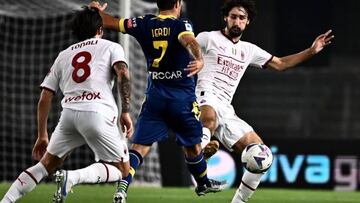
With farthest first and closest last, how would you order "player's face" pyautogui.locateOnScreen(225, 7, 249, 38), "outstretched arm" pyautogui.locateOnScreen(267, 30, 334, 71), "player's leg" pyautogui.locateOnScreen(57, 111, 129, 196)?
"outstretched arm" pyautogui.locateOnScreen(267, 30, 334, 71) → "player's face" pyautogui.locateOnScreen(225, 7, 249, 38) → "player's leg" pyautogui.locateOnScreen(57, 111, 129, 196)

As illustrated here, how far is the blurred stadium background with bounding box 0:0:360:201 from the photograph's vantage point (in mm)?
13547

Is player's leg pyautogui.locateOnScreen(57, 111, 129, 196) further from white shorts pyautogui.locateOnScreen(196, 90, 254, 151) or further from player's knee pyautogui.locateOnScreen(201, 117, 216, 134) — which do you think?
white shorts pyautogui.locateOnScreen(196, 90, 254, 151)

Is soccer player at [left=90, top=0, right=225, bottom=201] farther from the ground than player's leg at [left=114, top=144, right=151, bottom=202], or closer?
farther from the ground

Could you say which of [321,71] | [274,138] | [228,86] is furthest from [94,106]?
[321,71]

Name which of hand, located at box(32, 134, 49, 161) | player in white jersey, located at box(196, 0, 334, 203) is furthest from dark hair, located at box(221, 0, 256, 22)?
hand, located at box(32, 134, 49, 161)

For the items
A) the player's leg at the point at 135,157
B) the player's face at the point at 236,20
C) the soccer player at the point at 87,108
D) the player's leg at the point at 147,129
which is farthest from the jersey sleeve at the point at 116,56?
the player's face at the point at 236,20

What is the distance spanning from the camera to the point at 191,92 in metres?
8.22

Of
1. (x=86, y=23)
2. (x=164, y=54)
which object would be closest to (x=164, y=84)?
(x=164, y=54)

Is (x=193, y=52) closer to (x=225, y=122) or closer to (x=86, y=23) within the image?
(x=86, y=23)

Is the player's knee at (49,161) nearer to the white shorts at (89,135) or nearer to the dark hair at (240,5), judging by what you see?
the white shorts at (89,135)

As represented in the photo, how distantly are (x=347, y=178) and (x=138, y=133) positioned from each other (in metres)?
5.83

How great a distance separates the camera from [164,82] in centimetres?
811

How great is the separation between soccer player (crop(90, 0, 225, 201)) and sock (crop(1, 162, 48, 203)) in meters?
0.71

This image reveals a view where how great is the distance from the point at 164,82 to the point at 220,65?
3.48 feet
